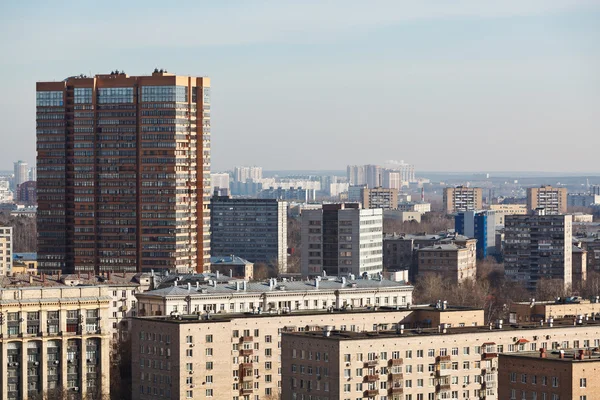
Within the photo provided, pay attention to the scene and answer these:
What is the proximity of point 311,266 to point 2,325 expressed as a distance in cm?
3958

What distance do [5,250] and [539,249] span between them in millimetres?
36233

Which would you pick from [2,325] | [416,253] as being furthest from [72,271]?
[2,325]

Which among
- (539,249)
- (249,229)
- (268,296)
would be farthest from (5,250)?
(268,296)

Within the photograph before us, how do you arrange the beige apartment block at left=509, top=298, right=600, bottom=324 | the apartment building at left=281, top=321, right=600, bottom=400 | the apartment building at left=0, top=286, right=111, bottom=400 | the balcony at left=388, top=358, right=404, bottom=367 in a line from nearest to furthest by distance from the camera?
the apartment building at left=281, top=321, right=600, bottom=400, the balcony at left=388, top=358, right=404, bottom=367, the apartment building at left=0, top=286, right=111, bottom=400, the beige apartment block at left=509, top=298, right=600, bottom=324

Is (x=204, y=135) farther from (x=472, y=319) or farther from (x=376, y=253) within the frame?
(x=472, y=319)

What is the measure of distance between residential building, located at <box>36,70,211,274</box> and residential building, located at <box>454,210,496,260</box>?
47.3m

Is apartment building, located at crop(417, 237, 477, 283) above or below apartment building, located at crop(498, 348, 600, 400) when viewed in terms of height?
below

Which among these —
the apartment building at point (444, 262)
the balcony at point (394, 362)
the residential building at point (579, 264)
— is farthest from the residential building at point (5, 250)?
the balcony at point (394, 362)

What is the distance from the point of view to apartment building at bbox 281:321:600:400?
167 ft

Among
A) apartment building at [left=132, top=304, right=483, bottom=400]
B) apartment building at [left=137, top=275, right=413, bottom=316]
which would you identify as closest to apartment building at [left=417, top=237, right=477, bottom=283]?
apartment building at [left=137, top=275, right=413, bottom=316]

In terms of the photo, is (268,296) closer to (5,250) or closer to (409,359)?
(409,359)

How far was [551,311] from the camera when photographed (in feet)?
215

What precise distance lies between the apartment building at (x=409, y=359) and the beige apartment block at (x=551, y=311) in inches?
307

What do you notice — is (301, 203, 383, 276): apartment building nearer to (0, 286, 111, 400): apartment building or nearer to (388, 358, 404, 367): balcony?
(0, 286, 111, 400): apartment building
